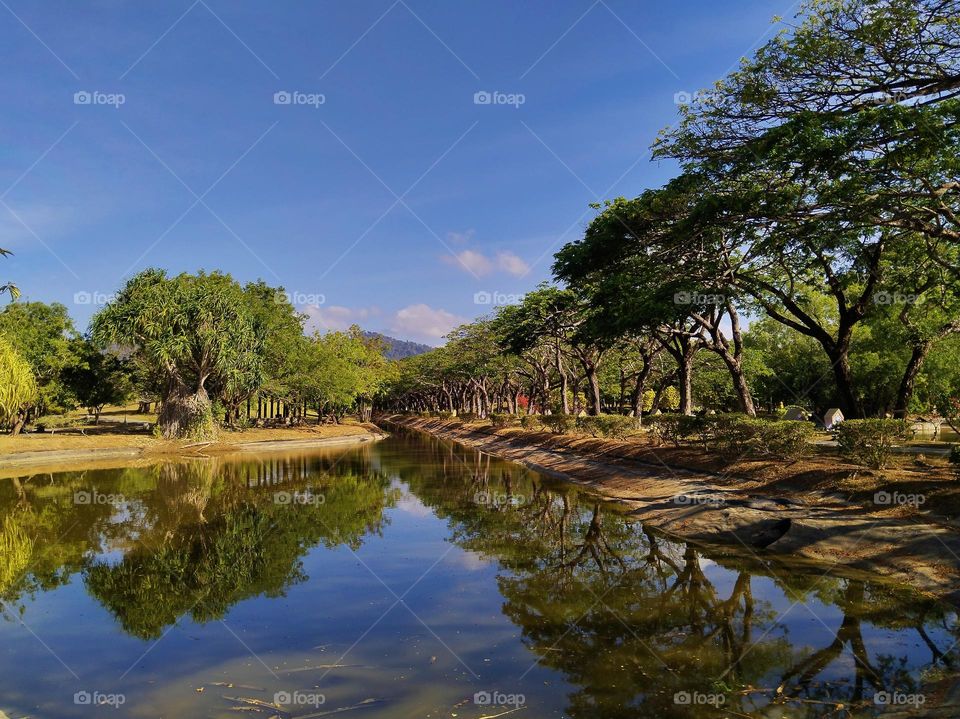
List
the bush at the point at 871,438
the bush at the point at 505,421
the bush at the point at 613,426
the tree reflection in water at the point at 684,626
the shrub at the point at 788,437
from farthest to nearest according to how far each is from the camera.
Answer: the bush at the point at 505,421 < the bush at the point at 613,426 < the shrub at the point at 788,437 < the bush at the point at 871,438 < the tree reflection in water at the point at 684,626

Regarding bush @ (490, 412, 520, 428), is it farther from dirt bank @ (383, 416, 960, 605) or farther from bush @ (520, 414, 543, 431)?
dirt bank @ (383, 416, 960, 605)

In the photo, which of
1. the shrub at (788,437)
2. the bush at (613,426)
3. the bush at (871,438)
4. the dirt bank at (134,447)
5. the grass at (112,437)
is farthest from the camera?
the grass at (112,437)

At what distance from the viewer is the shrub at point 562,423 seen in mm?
38963

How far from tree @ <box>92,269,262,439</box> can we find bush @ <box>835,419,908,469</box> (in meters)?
43.1

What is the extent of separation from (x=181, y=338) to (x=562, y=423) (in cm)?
2928

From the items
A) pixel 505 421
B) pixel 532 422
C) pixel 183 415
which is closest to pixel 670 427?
pixel 532 422

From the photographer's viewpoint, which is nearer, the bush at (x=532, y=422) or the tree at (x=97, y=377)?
the bush at (x=532, y=422)

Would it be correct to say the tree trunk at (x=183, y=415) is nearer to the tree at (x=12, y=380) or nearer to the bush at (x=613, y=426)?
the tree at (x=12, y=380)

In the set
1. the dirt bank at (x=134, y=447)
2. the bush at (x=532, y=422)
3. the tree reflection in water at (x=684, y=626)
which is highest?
the bush at (x=532, y=422)

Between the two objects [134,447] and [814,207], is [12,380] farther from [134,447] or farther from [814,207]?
Result: [814,207]

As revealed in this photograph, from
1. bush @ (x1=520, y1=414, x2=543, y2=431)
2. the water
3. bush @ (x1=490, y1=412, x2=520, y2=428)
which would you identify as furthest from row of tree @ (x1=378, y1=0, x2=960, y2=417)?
bush @ (x1=490, y1=412, x2=520, y2=428)

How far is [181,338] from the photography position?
45562 millimetres

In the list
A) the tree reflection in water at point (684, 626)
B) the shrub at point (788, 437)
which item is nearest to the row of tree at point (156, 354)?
the tree reflection in water at point (684, 626)

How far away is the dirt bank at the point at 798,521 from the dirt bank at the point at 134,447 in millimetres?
31311
